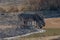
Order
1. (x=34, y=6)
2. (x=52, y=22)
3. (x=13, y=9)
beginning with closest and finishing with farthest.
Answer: (x=52, y=22) < (x=13, y=9) < (x=34, y=6)

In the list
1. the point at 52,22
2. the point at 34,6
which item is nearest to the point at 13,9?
the point at 34,6

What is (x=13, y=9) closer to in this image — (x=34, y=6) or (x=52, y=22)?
(x=34, y=6)

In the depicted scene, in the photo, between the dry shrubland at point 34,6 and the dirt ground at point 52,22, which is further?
the dry shrubland at point 34,6

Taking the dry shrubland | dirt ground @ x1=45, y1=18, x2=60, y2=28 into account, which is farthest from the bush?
dirt ground @ x1=45, y1=18, x2=60, y2=28

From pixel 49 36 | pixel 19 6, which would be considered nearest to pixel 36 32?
pixel 49 36

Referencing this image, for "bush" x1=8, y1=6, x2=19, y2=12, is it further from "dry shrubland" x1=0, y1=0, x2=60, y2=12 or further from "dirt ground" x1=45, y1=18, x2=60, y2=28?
"dirt ground" x1=45, y1=18, x2=60, y2=28

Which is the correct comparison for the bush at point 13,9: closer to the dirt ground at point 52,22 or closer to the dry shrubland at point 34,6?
the dry shrubland at point 34,6

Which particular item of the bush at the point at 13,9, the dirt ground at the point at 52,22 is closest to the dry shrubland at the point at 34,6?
the bush at the point at 13,9

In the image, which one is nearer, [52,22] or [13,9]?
[52,22]

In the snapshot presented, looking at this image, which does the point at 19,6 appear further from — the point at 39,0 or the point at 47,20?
the point at 47,20

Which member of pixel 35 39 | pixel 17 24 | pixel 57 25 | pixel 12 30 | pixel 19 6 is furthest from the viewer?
pixel 19 6

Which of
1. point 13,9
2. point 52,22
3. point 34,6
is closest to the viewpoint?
point 52,22
